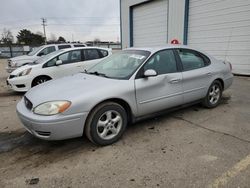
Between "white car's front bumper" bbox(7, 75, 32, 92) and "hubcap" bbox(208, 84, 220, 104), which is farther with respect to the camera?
"white car's front bumper" bbox(7, 75, 32, 92)

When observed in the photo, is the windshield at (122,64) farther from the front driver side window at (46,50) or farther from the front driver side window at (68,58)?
the front driver side window at (46,50)

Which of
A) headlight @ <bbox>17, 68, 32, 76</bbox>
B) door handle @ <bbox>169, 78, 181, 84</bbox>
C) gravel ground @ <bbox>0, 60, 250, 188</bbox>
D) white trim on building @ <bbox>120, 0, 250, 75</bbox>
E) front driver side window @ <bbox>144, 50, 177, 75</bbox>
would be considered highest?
white trim on building @ <bbox>120, 0, 250, 75</bbox>

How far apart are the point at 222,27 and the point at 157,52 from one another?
23.8 feet

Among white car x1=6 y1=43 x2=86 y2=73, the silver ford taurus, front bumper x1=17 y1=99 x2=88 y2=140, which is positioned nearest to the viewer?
front bumper x1=17 y1=99 x2=88 y2=140

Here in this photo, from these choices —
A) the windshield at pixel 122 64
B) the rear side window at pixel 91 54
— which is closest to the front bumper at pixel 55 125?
the windshield at pixel 122 64

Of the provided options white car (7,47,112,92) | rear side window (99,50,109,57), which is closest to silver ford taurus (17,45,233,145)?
white car (7,47,112,92)

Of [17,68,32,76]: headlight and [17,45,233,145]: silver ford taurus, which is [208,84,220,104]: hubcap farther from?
[17,68,32,76]: headlight

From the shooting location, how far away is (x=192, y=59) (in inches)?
183

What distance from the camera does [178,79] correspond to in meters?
4.14

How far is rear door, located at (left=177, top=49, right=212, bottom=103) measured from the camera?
14.2 feet

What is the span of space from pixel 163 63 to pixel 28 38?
6249 cm

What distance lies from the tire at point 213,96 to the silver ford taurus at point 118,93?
0.08 feet

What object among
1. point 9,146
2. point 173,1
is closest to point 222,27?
point 173,1

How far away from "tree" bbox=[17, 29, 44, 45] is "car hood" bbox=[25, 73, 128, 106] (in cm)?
5816
